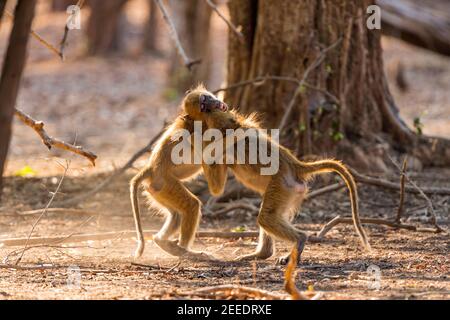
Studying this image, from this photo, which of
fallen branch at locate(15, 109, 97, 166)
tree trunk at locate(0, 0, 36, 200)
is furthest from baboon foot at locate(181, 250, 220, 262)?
tree trunk at locate(0, 0, 36, 200)

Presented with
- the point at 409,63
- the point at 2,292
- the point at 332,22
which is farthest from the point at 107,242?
the point at 409,63

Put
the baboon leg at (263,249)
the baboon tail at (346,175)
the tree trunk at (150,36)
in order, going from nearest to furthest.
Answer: the baboon tail at (346,175), the baboon leg at (263,249), the tree trunk at (150,36)

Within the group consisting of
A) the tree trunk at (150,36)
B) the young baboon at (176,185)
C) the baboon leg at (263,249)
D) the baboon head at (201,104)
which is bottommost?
the baboon leg at (263,249)

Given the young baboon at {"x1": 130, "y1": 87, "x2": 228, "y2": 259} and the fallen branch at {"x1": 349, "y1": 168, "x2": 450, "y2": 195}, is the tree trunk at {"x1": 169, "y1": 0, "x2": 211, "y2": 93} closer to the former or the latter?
the fallen branch at {"x1": 349, "y1": 168, "x2": 450, "y2": 195}

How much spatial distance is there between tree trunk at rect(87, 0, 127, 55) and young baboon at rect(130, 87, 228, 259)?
17415mm

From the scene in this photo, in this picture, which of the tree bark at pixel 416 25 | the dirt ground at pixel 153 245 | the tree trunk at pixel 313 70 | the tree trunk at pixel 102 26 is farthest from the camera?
the tree trunk at pixel 102 26

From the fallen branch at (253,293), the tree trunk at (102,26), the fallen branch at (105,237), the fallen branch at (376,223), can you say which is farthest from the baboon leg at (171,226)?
the tree trunk at (102,26)

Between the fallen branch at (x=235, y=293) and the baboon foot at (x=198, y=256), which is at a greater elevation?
the baboon foot at (x=198, y=256)

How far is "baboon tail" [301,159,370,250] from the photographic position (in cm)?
638

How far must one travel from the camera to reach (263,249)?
6.94m

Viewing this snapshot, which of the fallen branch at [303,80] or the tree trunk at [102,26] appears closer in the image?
the fallen branch at [303,80]

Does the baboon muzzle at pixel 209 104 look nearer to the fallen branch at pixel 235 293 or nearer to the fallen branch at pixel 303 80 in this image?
the fallen branch at pixel 303 80

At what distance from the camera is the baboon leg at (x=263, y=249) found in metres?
6.91

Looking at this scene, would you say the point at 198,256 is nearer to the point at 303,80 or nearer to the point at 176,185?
the point at 176,185
